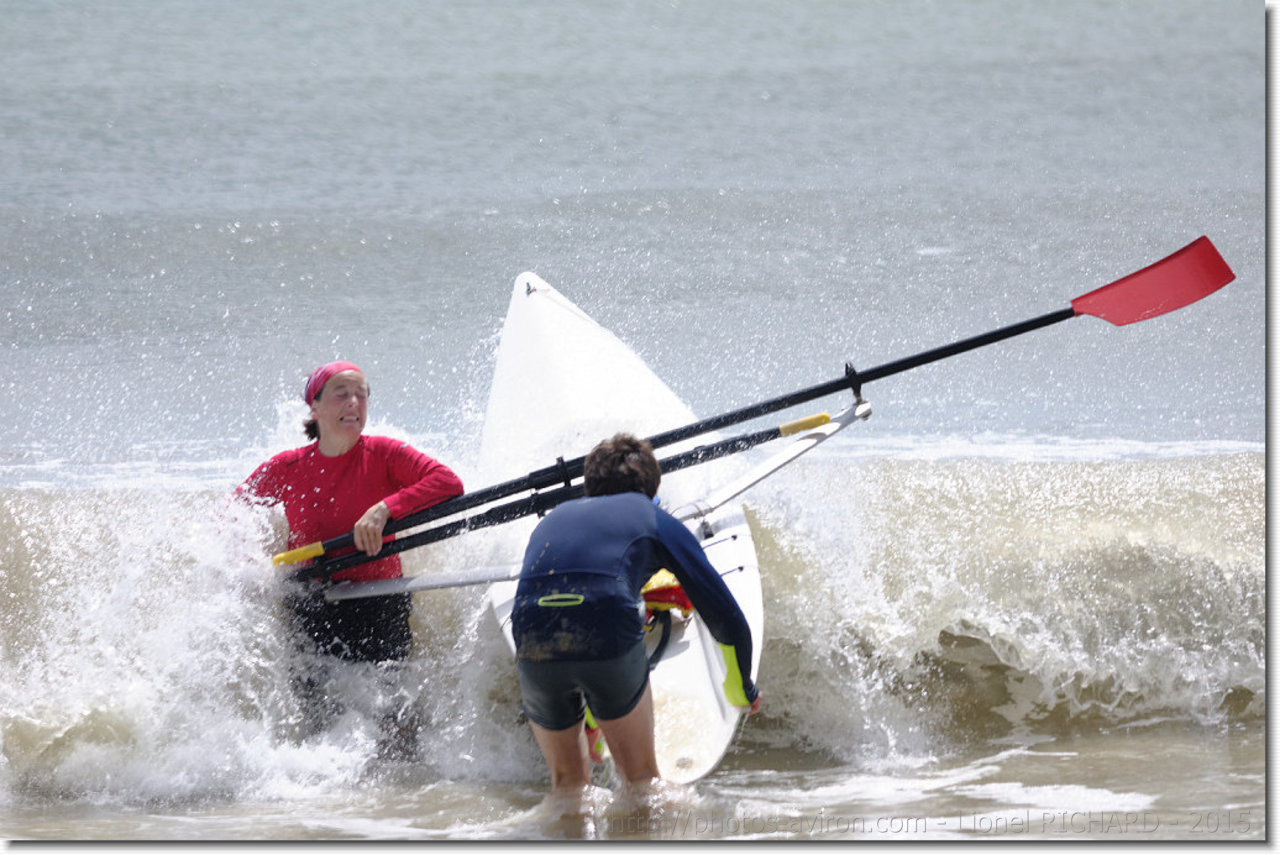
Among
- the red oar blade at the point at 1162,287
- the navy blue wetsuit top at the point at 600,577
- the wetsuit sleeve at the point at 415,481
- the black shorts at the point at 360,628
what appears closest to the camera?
the navy blue wetsuit top at the point at 600,577

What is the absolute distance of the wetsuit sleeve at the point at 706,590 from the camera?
1812 millimetres

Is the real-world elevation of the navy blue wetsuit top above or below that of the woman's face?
below

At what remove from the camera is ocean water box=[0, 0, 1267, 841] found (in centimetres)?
234

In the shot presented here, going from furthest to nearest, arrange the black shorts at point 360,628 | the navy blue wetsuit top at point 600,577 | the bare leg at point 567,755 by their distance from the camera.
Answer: the black shorts at point 360,628, the bare leg at point 567,755, the navy blue wetsuit top at point 600,577

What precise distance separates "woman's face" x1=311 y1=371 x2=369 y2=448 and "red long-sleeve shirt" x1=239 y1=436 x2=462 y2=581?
43 millimetres

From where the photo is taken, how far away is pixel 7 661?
9.11 feet

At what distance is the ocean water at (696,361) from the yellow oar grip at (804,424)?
14.6 inches

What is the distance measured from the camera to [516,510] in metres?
2.49

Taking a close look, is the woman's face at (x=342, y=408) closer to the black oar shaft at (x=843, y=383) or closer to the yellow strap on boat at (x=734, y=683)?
the black oar shaft at (x=843, y=383)

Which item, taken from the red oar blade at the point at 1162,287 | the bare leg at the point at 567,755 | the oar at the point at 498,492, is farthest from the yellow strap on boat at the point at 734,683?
the red oar blade at the point at 1162,287

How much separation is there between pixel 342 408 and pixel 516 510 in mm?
420

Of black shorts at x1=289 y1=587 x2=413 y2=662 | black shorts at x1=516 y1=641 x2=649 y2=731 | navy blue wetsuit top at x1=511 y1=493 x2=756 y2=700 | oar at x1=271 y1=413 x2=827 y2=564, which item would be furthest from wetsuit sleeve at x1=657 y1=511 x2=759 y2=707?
black shorts at x1=289 y1=587 x2=413 y2=662

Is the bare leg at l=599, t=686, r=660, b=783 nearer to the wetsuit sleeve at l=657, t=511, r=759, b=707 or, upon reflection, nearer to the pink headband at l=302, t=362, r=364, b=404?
the wetsuit sleeve at l=657, t=511, r=759, b=707

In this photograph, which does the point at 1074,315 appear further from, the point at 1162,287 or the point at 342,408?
the point at 342,408
